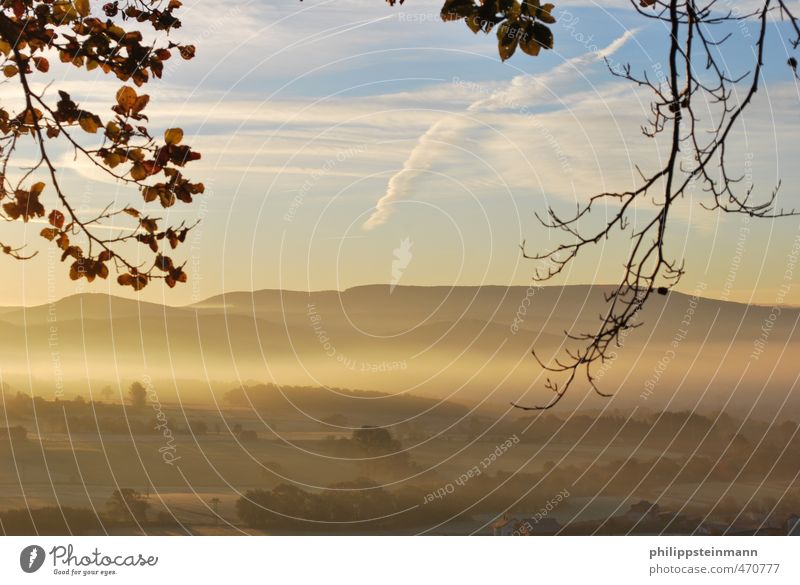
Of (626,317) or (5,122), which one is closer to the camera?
(626,317)

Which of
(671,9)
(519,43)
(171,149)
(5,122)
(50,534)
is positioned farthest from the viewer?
(50,534)

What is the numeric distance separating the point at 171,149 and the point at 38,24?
1748 millimetres

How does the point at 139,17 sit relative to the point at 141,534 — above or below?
above

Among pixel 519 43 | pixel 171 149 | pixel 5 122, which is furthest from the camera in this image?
pixel 5 122

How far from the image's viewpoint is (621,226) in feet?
22.1

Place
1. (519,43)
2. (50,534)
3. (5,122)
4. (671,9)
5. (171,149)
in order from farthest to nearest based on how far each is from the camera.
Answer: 1. (50,534)
2. (5,122)
3. (171,149)
4. (671,9)
5. (519,43)

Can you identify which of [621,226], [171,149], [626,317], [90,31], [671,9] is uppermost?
[90,31]

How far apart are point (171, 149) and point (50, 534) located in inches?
172

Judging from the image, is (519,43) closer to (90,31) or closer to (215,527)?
(90,31)

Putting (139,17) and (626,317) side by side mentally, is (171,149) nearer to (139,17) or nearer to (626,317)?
(139,17)

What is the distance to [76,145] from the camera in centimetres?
786

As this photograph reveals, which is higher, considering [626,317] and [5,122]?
[5,122]

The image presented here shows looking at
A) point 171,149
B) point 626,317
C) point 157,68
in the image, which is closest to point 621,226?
point 626,317

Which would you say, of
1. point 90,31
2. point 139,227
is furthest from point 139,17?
point 139,227
